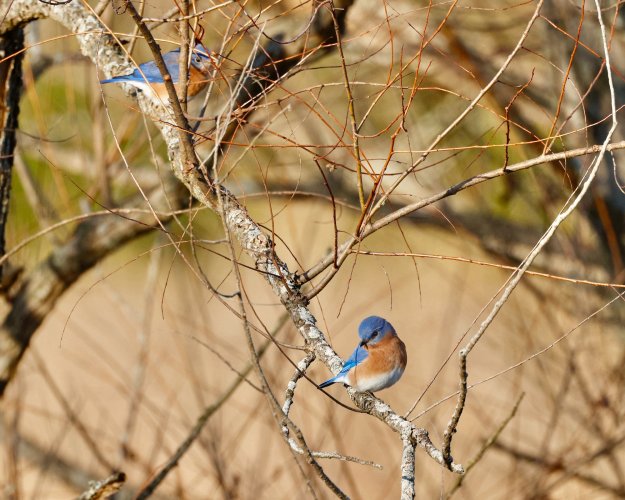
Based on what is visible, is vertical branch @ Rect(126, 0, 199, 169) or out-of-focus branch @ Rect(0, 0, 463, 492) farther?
vertical branch @ Rect(126, 0, 199, 169)

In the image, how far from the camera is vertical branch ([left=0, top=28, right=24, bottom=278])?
281 centimetres

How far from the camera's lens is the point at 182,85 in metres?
1.83

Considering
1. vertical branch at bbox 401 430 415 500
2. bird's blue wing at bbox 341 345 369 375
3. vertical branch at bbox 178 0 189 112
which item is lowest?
vertical branch at bbox 401 430 415 500

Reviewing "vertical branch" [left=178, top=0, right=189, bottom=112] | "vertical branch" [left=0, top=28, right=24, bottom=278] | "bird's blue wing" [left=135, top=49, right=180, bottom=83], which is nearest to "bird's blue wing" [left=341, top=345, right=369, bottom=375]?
"vertical branch" [left=178, top=0, right=189, bottom=112]

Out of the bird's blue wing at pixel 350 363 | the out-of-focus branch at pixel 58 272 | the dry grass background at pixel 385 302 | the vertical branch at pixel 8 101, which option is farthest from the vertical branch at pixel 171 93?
the out-of-focus branch at pixel 58 272

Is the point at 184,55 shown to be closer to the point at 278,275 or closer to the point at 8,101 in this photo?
the point at 278,275

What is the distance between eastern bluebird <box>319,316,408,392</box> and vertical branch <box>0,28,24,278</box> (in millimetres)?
1479

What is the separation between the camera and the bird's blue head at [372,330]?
2074 mm

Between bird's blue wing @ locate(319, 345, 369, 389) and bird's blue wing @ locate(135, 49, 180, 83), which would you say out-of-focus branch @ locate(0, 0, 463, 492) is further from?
bird's blue wing @ locate(135, 49, 180, 83)

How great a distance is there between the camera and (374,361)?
75.4 inches

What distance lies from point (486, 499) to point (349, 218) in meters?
2.50

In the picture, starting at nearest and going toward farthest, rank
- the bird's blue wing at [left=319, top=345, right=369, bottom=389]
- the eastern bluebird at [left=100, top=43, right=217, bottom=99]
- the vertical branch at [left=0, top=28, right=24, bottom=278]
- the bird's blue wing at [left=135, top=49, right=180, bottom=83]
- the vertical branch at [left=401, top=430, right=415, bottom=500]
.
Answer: the vertical branch at [left=401, top=430, right=415, bottom=500]
the bird's blue wing at [left=319, top=345, right=369, bottom=389]
the eastern bluebird at [left=100, top=43, right=217, bottom=99]
the bird's blue wing at [left=135, top=49, right=180, bottom=83]
the vertical branch at [left=0, top=28, right=24, bottom=278]

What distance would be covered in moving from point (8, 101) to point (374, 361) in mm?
1708

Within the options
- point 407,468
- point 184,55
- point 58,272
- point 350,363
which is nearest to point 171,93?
point 184,55
